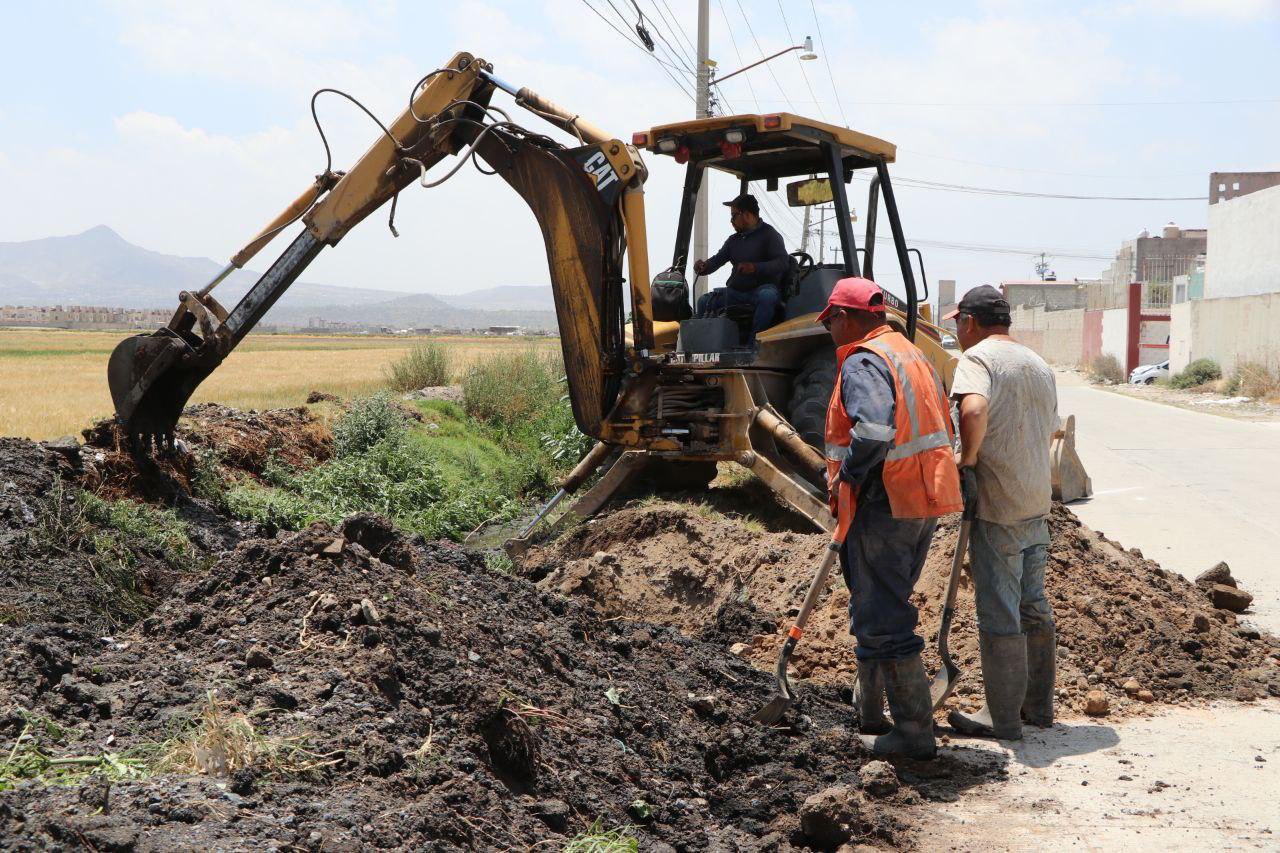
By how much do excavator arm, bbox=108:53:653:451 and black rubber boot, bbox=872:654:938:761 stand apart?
433 cm

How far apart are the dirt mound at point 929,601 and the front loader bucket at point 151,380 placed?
2.90 m

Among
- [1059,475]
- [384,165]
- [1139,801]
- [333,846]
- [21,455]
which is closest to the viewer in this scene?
[333,846]

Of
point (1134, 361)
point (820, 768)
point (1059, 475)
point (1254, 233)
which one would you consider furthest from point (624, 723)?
point (1134, 361)

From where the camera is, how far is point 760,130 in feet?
29.1

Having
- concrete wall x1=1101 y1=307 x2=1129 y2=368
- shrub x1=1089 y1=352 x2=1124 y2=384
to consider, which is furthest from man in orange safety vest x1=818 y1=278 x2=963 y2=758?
concrete wall x1=1101 y1=307 x2=1129 y2=368

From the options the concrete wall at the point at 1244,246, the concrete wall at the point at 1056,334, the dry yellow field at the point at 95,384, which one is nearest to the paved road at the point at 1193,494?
the dry yellow field at the point at 95,384

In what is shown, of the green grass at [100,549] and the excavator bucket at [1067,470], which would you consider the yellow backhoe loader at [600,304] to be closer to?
the green grass at [100,549]

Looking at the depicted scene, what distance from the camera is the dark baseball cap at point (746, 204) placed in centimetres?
921

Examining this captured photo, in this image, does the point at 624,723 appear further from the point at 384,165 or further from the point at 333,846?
the point at 384,165

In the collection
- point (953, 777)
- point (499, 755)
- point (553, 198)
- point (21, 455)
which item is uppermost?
point (553, 198)

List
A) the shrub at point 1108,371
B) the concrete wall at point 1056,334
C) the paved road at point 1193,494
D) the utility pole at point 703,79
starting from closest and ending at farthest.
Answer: the paved road at point 1193,494, the utility pole at point 703,79, the shrub at point 1108,371, the concrete wall at point 1056,334

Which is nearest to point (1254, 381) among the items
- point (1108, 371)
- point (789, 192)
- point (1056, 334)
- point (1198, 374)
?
point (1198, 374)

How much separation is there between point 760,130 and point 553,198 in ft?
5.45

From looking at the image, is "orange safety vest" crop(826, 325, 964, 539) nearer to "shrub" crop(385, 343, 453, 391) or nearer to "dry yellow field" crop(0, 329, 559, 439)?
"dry yellow field" crop(0, 329, 559, 439)
